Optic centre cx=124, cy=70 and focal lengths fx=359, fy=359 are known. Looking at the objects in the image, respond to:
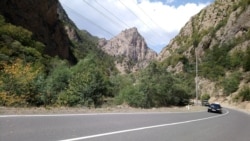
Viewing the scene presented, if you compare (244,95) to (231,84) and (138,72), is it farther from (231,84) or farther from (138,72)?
(138,72)

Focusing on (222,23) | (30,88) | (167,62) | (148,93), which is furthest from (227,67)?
(30,88)

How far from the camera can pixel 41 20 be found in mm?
102750

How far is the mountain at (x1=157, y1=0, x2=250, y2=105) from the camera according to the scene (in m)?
99.2

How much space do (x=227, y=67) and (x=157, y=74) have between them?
62.5 metres

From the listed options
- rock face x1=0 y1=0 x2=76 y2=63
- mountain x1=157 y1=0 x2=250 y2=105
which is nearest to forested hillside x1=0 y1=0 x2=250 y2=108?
mountain x1=157 y1=0 x2=250 y2=105

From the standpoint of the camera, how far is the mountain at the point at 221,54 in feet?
325

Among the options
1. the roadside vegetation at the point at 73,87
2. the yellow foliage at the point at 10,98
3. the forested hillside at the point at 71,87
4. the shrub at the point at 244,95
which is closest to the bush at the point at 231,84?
the shrub at the point at 244,95

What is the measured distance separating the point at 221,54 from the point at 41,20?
6190 centimetres

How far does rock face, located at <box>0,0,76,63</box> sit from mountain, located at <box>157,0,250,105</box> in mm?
43263

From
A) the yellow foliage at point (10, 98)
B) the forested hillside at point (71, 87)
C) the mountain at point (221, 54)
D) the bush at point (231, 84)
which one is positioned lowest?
the yellow foliage at point (10, 98)

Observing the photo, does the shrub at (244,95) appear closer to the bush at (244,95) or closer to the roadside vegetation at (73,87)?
the bush at (244,95)

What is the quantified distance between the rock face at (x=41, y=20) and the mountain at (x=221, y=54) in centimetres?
4326

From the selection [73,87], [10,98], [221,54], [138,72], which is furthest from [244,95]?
[10,98]

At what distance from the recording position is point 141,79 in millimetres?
54594
